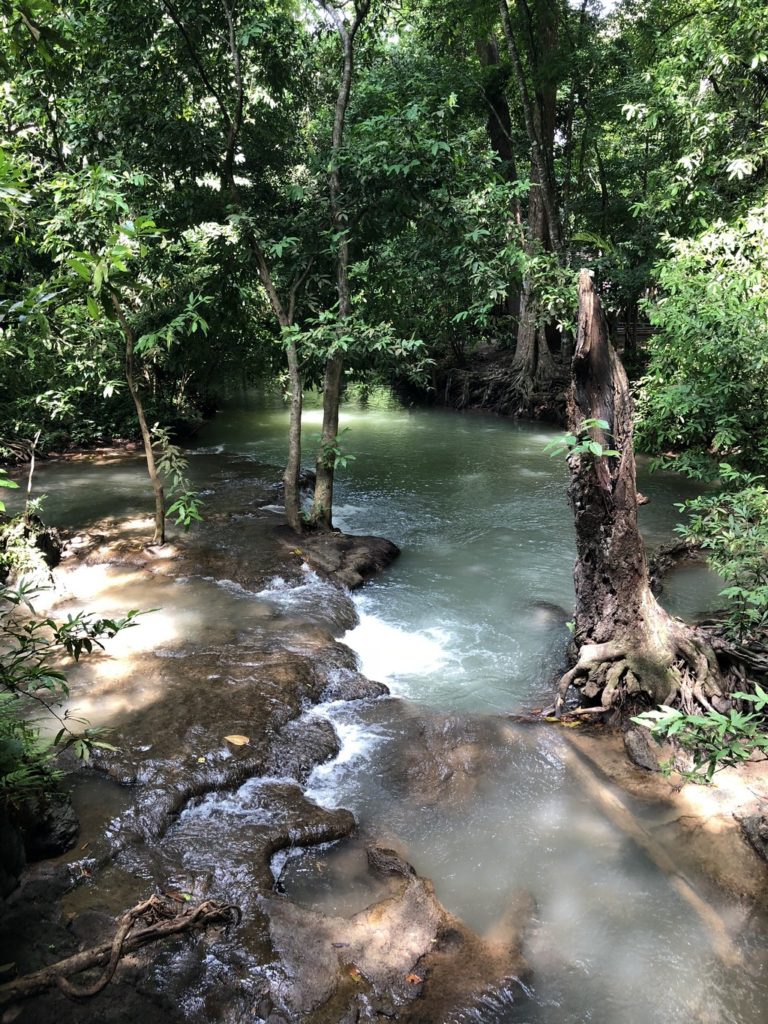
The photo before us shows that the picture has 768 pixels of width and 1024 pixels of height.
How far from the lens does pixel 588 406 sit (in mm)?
4801

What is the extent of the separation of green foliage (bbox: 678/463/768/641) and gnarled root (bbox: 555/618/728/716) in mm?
411

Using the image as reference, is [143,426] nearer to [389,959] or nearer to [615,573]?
[615,573]

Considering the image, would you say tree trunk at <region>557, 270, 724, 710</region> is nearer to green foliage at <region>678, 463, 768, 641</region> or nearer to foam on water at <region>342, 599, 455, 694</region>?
green foliage at <region>678, 463, 768, 641</region>

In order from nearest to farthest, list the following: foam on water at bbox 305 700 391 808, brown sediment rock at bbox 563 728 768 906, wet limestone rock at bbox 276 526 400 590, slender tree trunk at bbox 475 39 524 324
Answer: brown sediment rock at bbox 563 728 768 906, foam on water at bbox 305 700 391 808, wet limestone rock at bbox 276 526 400 590, slender tree trunk at bbox 475 39 524 324

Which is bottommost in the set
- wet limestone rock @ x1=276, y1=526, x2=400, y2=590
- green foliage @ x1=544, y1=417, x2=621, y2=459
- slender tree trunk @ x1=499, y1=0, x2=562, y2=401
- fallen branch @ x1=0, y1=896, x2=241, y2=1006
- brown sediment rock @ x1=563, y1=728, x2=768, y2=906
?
brown sediment rock @ x1=563, y1=728, x2=768, y2=906

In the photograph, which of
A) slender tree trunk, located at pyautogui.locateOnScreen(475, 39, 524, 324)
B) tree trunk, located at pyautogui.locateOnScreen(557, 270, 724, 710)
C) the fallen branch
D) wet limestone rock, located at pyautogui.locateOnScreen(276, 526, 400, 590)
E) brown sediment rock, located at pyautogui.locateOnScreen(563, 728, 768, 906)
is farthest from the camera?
slender tree trunk, located at pyautogui.locateOnScreen(475, 39, 524, 324)

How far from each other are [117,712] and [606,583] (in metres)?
3.61

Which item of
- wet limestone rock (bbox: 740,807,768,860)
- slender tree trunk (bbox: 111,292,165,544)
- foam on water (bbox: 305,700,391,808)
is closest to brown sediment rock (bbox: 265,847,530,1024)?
foam on water (bbox: 305,700,391,808)

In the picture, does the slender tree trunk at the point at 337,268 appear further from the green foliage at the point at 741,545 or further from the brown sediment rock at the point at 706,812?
the brown sediment rock at the point at 706,812

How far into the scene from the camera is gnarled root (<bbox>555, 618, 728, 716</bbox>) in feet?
15.9

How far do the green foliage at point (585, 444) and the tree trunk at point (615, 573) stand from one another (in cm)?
2

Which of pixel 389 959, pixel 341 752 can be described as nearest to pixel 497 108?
pixel 341 752

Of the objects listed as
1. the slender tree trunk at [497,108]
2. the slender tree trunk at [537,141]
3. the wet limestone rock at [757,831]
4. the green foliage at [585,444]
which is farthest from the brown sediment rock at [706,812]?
the slender tree trunk at [497,108]

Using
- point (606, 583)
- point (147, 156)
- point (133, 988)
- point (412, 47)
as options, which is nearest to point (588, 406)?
point (606, 583)
